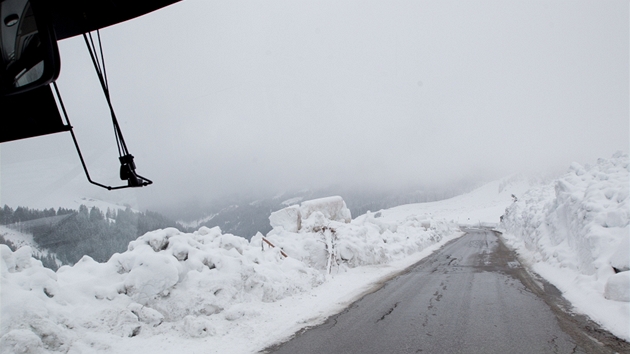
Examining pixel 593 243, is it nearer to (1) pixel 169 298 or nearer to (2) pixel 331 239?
(2) pixel 331 239

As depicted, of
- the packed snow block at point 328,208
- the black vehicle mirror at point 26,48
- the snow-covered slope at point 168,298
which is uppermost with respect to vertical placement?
the black vehicle mirror at point 26,48

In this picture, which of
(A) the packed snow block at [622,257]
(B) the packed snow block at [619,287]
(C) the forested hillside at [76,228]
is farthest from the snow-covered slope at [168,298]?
(A) the packed snow block at [622,257]

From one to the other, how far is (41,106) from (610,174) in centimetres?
1734

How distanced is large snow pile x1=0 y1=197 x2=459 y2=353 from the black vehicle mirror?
15.3ft

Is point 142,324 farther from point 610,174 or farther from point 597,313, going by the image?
point 610,174

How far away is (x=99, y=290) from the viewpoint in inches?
289

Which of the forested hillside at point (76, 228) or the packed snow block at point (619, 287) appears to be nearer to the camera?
the packed snow block at point (619, 287)

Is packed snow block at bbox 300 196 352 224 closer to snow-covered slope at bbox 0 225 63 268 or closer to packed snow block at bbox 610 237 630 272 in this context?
snow-covered slope at bbox 0 225 63 268

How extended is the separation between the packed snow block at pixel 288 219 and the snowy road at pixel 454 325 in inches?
367

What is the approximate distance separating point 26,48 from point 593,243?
13144 mm

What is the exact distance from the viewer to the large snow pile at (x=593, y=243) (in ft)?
23.9

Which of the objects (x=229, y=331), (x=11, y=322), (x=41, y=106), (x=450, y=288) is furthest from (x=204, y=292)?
(x=450, y=288)

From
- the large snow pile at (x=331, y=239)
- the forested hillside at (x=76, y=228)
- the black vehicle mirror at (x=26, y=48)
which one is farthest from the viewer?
the large snow pile at (x=331, y=239)

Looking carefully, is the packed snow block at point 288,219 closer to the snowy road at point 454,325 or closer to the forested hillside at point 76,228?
the forested hillside at point 76,228
